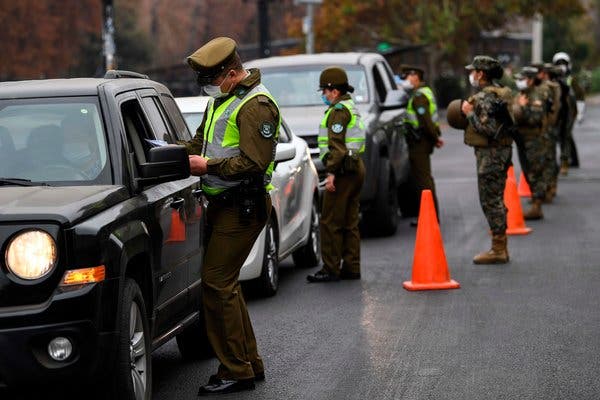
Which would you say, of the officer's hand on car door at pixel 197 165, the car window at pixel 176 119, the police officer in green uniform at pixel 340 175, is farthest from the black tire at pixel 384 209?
the officer's hand on car door at pixel 197 165

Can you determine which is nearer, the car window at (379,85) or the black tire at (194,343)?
the black tire at (194,343)

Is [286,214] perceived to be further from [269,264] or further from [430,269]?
[430,269]

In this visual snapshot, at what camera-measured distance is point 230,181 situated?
755 cm

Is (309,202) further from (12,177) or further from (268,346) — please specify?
(12,177)

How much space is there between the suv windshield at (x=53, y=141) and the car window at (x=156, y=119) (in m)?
0.73

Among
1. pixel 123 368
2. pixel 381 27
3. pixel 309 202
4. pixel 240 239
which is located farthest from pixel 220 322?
pixel 381 27

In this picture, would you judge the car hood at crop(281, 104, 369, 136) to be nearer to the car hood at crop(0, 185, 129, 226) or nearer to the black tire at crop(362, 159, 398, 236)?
the black tire at crop(362, 159, 398, 236)

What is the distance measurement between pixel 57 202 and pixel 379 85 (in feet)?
32.9

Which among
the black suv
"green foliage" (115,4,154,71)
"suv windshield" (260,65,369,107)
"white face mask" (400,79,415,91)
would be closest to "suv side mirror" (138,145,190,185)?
the black suv

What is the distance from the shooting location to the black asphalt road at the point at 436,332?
7.88m

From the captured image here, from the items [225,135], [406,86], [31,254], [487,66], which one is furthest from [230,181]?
[406,86]

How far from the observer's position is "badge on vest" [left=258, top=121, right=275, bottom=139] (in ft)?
24.5

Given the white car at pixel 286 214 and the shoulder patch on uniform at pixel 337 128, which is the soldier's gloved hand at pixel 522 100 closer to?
the white car at pixel 286 214

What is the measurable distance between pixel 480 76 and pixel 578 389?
18.8ft
